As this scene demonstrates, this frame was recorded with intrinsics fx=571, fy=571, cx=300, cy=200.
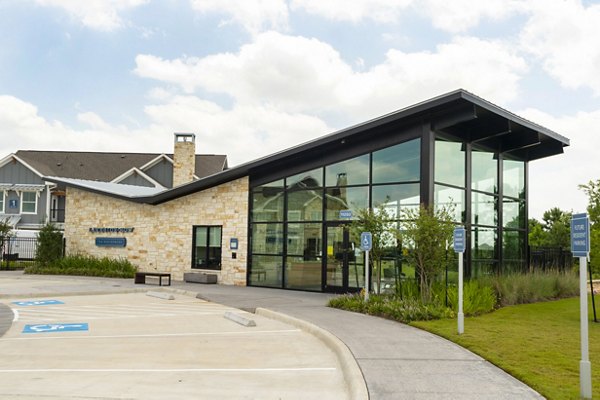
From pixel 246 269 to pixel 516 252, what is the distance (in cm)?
1041

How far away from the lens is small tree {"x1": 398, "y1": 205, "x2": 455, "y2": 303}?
14.2 meters

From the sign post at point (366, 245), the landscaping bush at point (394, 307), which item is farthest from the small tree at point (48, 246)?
the sign post at point (366, 245)

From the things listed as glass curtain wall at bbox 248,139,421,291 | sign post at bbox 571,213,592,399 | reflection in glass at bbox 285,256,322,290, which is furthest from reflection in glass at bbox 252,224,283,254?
sign post at bbox 571,213,592,399

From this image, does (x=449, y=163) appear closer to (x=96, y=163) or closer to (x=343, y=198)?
(x=343, y=198)

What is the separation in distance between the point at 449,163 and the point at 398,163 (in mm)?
1675

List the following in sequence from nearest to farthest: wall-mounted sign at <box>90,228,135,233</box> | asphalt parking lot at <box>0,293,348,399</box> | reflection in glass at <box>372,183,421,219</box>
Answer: asphalt parking lot at <box>0,293,348,399</box>
reflection in glass at <box>372,183,421,219</box>
wall-mounted sign at <box>90,228,135,233</box>

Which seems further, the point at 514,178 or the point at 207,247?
the point at 207,247

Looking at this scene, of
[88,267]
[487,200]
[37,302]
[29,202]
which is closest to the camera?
[37,302]

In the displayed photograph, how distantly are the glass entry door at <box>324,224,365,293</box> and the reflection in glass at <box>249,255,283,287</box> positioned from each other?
2.20 meters

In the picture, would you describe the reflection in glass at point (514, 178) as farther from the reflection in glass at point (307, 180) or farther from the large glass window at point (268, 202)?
the large glass window at point (268, 202)

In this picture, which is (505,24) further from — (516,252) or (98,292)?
(98,292)

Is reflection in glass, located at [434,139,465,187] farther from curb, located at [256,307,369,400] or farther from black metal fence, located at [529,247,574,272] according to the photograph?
curb, located at [256,307,369,400]

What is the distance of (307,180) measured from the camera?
66.4 feet

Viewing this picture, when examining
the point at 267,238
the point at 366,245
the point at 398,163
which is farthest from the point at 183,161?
the point at 366,245
